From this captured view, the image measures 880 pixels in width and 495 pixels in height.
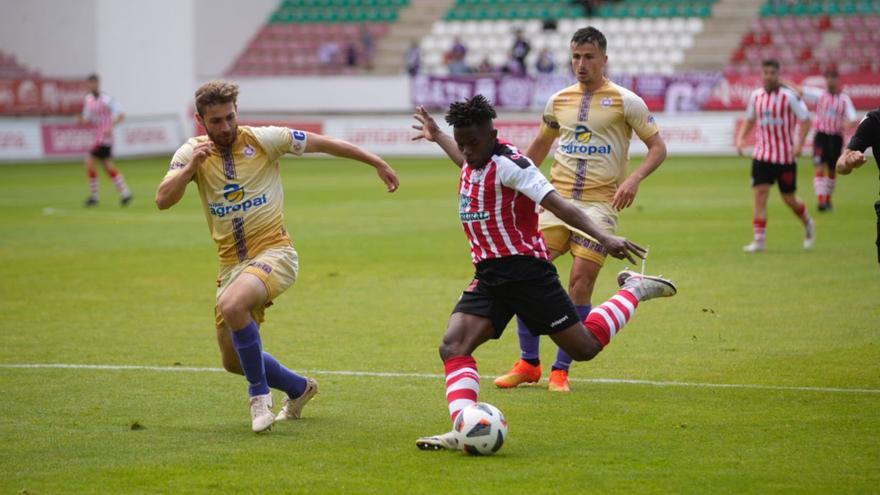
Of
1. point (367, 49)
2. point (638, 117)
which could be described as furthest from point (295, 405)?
point (367, 49)

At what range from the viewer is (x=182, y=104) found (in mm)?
48281

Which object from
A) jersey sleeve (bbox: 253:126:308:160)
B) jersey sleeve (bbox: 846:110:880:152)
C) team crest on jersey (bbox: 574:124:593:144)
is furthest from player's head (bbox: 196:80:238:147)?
jersey sleeve (bbox: 846:110:880:152)

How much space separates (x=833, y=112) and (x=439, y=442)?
60.9 feet

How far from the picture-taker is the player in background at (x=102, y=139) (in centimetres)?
2569

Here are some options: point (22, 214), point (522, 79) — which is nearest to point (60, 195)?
point (22, 214)

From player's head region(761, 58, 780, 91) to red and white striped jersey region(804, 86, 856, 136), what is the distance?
6537mm

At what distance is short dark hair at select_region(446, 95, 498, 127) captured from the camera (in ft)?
23.6

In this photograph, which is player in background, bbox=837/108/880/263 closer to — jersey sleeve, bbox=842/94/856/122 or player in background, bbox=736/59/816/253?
player in background, bbox=736/59/816/253

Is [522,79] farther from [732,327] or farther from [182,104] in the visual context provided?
[732,327]

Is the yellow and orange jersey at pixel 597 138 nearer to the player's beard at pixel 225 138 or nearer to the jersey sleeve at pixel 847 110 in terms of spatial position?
the player's beard at pixel 225 138

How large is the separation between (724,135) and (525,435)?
30.4 metres

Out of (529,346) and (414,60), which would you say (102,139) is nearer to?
(529,346)

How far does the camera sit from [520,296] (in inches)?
293

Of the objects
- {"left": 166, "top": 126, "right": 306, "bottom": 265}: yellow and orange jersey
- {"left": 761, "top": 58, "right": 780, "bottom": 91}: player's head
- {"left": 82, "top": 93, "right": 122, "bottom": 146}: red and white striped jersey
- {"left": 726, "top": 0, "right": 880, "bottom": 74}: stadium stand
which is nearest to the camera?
{"left": 166, "top": 126, "right": 306, "bottom": 265}: yellow and orange jersey
